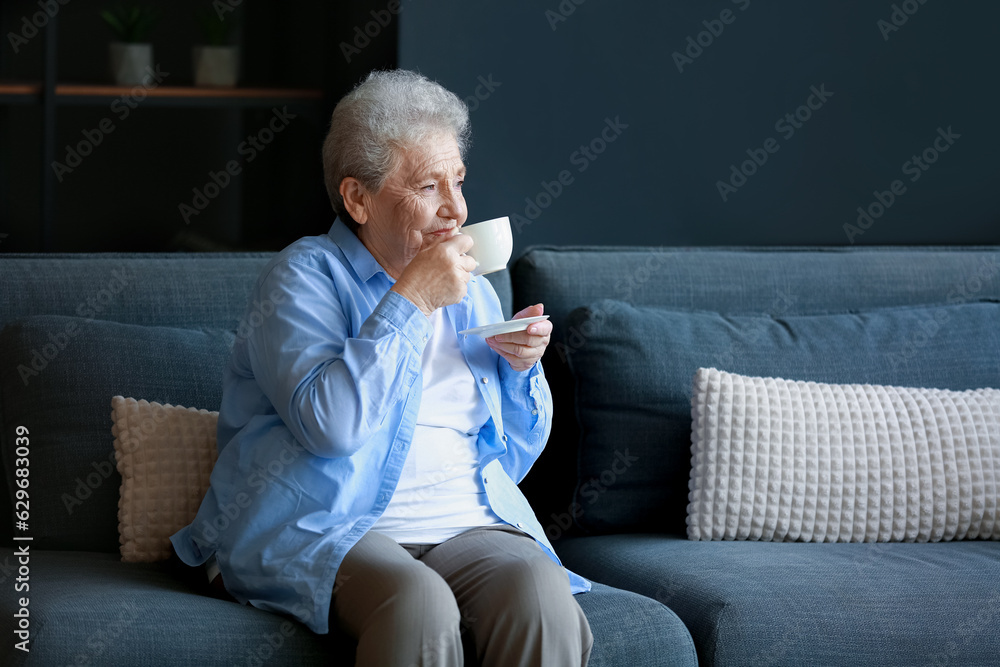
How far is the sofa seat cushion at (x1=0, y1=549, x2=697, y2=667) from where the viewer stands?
140cm

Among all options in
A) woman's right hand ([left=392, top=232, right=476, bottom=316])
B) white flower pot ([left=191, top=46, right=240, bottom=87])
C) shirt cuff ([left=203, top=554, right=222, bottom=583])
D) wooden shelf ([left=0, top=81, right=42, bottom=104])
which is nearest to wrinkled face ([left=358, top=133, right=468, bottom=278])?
woman's right hand ([left=392, top=232, right=476, bottom=316])

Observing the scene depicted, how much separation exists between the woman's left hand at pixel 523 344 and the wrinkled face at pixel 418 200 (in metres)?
0.19

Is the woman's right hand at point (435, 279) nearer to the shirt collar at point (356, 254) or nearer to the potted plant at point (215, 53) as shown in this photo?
the shirt collar at point (356, 254)

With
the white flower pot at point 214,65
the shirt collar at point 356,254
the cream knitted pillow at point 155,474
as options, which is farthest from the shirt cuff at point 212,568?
the white flower pot at point 214,65

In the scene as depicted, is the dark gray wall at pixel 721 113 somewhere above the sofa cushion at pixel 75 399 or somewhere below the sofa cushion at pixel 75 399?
above

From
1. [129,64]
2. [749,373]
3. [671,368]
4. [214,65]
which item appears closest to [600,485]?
[671,368]

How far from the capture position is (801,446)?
2.00 meters

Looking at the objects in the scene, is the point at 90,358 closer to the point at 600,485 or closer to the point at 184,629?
the point at 184,629

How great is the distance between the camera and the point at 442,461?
1668 mm

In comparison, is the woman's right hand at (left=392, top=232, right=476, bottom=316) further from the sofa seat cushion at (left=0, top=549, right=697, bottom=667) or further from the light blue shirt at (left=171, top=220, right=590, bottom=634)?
the sofa seat cushion at (left=0, top=549, right=697, bottom=667)

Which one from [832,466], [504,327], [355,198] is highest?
[355,198]

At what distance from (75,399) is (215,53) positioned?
120 centimetres

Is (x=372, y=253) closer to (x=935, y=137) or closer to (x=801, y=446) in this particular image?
(x=801, y=446)

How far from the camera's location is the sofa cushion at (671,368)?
2086mm
